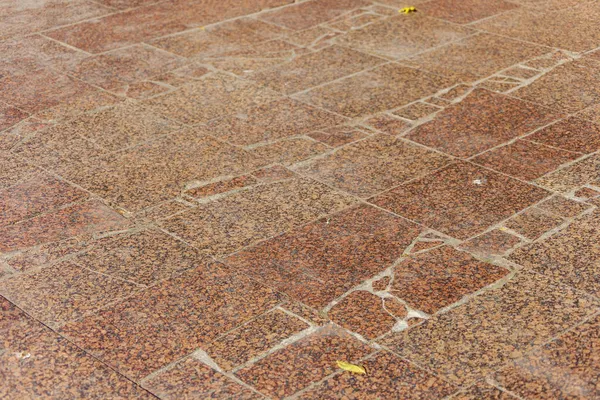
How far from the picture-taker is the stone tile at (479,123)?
585 centimetres

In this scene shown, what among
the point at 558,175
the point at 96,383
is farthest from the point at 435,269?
the point at 96,383

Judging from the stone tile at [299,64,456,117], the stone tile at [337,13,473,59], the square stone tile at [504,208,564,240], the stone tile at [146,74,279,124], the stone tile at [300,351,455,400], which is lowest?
the stone tile at [300,351,455,400]

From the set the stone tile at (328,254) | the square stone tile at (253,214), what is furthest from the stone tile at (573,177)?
the square stone tile at (253,214)

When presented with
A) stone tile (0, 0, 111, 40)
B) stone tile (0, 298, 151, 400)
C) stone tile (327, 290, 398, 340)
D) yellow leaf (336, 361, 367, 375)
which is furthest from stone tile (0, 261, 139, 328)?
stone tile (0, 0, 111, 40)

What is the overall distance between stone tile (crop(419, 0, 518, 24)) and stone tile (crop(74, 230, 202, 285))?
14.3 ft

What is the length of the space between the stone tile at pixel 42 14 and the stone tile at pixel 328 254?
412cm

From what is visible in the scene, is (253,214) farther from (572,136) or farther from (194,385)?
(572,136)

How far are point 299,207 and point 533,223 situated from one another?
130 centimetres

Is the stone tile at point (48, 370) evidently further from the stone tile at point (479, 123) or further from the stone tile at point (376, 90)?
the stone tile at point (376, 90)

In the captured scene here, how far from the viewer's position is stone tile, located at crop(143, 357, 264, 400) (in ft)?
12.0

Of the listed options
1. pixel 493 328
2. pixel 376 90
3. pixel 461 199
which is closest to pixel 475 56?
pixel 376 90

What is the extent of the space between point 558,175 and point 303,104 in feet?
6.33

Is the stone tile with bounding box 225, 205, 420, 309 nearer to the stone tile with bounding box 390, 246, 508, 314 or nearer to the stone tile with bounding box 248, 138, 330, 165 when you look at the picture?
the stone tile with bounding box 390, 246, 508, 314

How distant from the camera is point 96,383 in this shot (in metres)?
3.73
